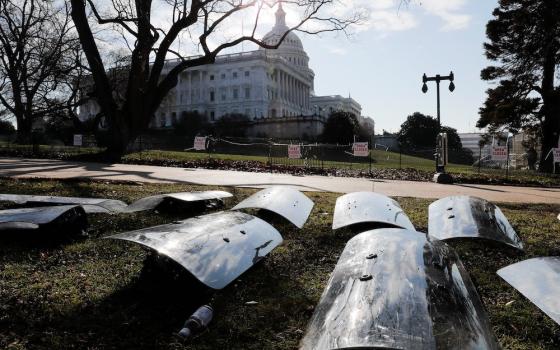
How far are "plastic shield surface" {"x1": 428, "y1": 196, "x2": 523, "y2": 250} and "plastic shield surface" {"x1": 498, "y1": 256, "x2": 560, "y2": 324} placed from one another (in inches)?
45.6

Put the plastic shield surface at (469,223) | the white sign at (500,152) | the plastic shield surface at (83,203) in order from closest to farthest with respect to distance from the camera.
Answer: the plastic shield surface at (469,223)
the plastic shield surface at (83,203)
the white sign at (500,152)

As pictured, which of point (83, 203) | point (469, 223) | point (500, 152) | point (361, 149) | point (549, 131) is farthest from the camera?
point (549, 131)

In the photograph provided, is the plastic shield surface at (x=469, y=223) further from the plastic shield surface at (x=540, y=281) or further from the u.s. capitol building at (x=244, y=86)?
the u.s. capitol building at (x=244, y=86)

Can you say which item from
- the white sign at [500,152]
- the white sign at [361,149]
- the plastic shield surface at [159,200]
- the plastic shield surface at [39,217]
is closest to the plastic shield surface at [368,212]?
the plastic shield surface at [159,200]

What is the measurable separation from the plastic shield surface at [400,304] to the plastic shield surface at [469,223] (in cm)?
140

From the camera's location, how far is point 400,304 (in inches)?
99.6

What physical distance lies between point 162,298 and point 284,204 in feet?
8.98

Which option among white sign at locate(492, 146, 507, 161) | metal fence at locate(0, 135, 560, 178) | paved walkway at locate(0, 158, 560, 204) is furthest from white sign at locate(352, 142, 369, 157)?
paved walkway at locate(0, 158, 560, 204)

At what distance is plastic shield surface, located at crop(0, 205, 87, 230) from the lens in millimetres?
4527

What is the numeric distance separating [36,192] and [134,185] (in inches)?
81.1

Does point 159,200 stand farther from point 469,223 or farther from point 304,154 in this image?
point 304,154

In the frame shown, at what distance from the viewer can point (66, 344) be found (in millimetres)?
2617

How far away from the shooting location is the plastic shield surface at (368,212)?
5.02m

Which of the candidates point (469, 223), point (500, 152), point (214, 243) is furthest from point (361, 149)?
point (214, 243)
